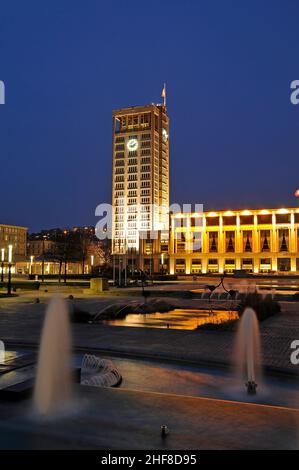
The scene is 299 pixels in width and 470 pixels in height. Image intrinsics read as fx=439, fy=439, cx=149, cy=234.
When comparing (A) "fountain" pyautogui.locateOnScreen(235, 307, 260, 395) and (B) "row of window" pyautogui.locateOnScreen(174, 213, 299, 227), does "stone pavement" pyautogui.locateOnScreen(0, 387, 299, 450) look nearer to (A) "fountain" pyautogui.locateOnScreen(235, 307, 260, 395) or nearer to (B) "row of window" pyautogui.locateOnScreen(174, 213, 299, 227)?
(A) "fountain" pyautogui.locateOnScreen(235, 307, 260, 395)

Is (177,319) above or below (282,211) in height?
below

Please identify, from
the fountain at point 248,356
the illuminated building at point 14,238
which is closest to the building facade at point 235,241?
the illuminated building at point 14,238

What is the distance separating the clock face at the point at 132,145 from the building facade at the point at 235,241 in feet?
114

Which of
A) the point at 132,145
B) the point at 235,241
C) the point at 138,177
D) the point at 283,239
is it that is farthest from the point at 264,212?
the point at 132,145

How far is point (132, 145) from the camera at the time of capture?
14350 cm

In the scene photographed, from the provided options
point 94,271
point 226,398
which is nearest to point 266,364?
point 226,398

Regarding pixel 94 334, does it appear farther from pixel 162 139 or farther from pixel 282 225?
pixel 162 139

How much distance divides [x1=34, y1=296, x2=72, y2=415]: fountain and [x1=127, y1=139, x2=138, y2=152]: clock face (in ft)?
450

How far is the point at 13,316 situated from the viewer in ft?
69.5

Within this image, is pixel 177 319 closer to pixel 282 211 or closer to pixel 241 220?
pixel 282 211

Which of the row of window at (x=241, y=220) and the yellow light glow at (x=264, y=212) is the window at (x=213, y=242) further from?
the yellow light glow at (x=264, y=212)

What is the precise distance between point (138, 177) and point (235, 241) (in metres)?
42.6

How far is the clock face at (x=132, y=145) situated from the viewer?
468 ft

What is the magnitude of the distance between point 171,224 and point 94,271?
50.4 m
